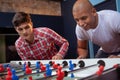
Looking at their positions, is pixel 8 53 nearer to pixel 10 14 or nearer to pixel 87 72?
pixel 10 14

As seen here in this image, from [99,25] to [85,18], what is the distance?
190 mm

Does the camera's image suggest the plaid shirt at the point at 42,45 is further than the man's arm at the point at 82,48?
Yes

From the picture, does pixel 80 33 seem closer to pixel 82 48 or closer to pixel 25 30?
pixel 82 48

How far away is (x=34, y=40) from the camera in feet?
7.53

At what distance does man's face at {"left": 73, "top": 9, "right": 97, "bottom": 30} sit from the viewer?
168 cm

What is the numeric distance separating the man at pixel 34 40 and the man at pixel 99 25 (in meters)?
0.32

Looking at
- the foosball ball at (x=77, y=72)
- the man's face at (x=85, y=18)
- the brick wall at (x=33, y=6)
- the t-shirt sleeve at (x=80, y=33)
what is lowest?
the foosball ball at (x=77, y=72)

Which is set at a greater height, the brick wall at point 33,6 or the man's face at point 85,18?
the brick wall at point 33,6

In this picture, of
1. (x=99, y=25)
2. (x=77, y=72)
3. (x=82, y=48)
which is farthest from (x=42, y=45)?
(x=77, y=72)

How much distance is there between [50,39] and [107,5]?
1.74 metres

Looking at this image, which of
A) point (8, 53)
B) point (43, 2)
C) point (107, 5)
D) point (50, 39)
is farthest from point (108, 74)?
point (43, 2)

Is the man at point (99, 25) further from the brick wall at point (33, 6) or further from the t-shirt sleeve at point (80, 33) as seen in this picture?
the brick wall at point (33, 6)

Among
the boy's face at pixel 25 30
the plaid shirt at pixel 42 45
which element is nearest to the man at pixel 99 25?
the plaid shirt at pixel 42 45

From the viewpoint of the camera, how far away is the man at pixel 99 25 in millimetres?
1712
